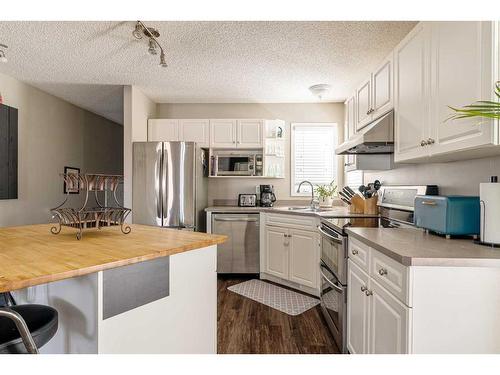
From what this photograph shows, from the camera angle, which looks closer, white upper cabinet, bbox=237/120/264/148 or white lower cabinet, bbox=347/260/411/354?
white lower cabinet, bbox=347/260/411/354

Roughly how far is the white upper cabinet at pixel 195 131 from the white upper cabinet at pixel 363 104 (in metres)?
1.91

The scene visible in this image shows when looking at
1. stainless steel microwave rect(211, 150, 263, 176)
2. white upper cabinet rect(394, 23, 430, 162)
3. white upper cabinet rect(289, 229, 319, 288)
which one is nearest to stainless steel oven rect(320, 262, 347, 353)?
white upper cabinet rect(289, 229, 319, 288)

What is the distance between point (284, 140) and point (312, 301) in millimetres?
2160

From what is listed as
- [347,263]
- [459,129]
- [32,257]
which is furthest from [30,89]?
[459,129]

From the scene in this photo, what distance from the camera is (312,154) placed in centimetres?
423

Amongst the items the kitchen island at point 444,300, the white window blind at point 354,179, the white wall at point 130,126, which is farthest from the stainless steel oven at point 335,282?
the white wall at point 130,126

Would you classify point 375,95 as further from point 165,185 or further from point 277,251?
point 165,185

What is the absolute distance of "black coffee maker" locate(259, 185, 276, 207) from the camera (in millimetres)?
4031

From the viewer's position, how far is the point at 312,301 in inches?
115

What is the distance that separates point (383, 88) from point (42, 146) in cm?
399

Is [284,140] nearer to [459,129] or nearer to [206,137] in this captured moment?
[206,137]

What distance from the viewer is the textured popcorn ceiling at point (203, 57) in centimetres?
227

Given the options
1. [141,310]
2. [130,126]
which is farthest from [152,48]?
[141,310]

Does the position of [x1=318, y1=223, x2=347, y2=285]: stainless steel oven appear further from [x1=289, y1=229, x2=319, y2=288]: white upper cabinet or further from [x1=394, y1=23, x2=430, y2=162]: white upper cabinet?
[x1=394, y1=23, x2=430, y2=162]: white upper cabinet
